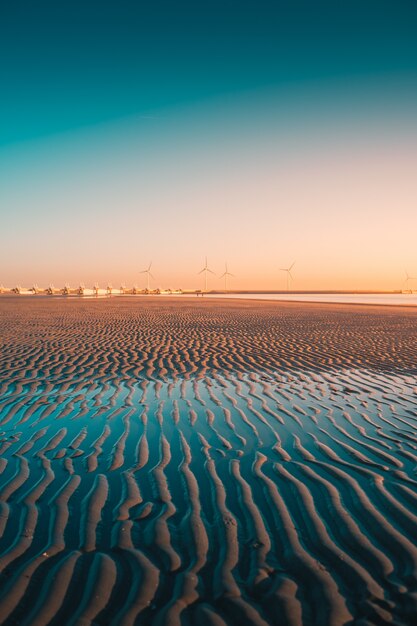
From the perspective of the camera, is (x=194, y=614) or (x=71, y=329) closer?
(x=194, y=614)

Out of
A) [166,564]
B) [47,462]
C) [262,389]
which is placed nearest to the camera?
[166,564]

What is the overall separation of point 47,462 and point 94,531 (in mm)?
2002

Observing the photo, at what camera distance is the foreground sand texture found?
318 centimetres

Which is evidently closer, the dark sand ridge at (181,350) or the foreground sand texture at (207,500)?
the foreground sand texture at (207,500)

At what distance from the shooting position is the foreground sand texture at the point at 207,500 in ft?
10.4

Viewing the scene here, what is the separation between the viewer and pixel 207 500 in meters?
4.75

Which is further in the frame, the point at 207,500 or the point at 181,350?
the point at 181,350

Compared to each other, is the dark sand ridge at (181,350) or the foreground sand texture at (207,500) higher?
the dark sand ridge at (181,350)

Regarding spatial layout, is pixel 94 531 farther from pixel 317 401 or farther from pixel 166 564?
pixel 317 401

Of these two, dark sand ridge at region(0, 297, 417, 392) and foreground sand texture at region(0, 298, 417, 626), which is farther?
dark sand ridge at region(0, 297, 417, 392)

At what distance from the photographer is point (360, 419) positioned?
784 centimetres

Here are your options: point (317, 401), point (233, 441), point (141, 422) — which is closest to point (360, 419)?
point (317, 401)

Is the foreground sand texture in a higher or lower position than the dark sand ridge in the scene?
lower

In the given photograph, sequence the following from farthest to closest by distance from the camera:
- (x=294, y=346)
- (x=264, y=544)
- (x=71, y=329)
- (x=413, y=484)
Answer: (x=71, y=329) < (x=294, y=346) < (x=413, y=484) < (x=264, y=544)
